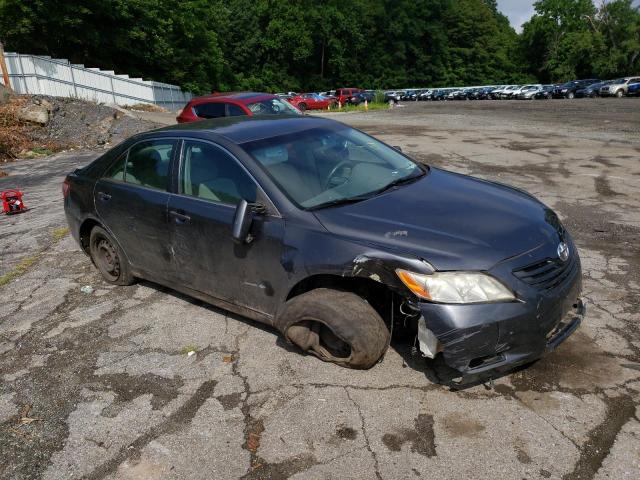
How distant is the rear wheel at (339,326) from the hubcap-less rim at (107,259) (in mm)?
2291

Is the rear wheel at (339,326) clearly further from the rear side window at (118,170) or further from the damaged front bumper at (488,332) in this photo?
the rear side window at (118,170)

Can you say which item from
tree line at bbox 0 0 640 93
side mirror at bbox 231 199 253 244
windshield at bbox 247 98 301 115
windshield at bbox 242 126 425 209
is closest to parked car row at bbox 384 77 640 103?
tree line at bbox 0 0 640 93

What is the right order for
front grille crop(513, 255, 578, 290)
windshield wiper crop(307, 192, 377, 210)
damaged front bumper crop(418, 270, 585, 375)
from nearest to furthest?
1. damaged front bumper crop(418, 270, 585, 375)
2. front grille crop(513, 255, 578, 290)
3. windshield wiper crop(307, 192, 377, 210)

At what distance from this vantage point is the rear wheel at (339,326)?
3.11m

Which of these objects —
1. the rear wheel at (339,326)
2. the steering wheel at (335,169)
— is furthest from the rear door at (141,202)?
the rear wheel at (339,326)

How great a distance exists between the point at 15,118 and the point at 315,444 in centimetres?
1798

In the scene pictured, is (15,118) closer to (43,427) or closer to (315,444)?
(43,427)

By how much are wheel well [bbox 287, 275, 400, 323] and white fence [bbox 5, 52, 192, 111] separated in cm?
2211

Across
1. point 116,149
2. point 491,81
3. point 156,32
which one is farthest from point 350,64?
point 116,149

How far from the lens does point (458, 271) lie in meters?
2.80

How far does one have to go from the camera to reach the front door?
344 centimetres

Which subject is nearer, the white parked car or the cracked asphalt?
the cracked asphalt

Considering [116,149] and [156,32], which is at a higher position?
[156,32]

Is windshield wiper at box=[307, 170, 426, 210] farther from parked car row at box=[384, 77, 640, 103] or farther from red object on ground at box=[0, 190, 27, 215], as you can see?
parked car row at box=[384, 77, 640, 103]
